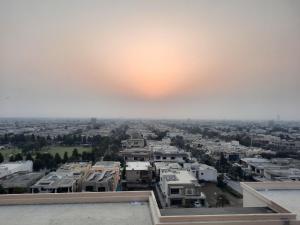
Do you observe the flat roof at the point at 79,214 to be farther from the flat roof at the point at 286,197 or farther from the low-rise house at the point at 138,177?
the low-rise house at the point at 138,177

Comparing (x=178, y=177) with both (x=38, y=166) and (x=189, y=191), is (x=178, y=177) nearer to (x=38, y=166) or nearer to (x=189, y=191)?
(x=189, y=191)

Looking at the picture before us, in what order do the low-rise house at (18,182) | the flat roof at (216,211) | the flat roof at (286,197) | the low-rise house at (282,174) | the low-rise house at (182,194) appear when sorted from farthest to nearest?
the low-rise house at (282,174) < the low-rise house at (18,182) < the low-rise house at (182,194) < the flat roof at (286,197) < the flat roof at (216,211)

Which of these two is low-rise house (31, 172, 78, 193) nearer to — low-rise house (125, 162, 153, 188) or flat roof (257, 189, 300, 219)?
low-rise house (125, 162, 153, 188)

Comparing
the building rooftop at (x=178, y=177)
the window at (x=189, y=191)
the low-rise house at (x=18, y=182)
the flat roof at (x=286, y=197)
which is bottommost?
the low-rise house at (x=18, y=182)

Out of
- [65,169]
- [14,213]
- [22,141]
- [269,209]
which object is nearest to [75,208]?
[14,213]

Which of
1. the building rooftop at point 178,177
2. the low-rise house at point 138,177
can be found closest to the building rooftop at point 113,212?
the building rooftop at point 178,177

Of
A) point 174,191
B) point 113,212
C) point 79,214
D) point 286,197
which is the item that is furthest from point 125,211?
point 174,191

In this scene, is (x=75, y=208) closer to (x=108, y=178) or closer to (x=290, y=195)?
(x=290, y=195)
